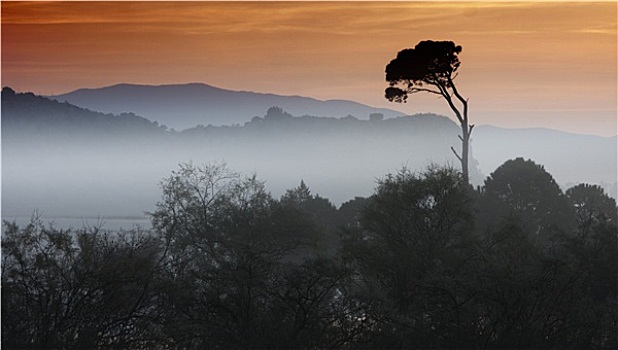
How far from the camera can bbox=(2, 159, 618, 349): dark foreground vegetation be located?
75.9 ft

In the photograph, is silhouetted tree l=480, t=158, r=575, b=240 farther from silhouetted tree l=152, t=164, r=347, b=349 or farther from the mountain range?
the mountain range

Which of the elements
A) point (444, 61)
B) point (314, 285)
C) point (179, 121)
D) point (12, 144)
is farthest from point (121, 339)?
point (179, 121)

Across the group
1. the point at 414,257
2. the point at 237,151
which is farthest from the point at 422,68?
the point at 237,151

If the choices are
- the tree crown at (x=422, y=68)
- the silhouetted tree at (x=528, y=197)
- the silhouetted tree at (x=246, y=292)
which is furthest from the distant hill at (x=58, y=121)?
the silhouetted tree at (x=246, y=292)

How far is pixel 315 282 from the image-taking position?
24500 mm

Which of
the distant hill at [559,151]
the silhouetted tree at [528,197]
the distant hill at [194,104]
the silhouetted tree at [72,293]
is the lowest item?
the silhouetted tree at [72,293]

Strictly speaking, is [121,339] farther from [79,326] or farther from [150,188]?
[150,188]

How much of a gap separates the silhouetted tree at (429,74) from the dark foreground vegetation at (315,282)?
39.1 feet

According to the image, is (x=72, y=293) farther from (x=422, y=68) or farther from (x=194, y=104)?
(x=194, y=104)

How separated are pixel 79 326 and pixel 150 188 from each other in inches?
2432

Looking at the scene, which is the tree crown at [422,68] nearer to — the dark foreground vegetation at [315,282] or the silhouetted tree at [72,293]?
the dark foreground vegetation at [315,282]

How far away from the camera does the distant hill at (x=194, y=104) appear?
8588cm

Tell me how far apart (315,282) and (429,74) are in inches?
772

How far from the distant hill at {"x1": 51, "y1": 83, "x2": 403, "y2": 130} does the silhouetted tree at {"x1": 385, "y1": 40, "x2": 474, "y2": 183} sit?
121 ft
